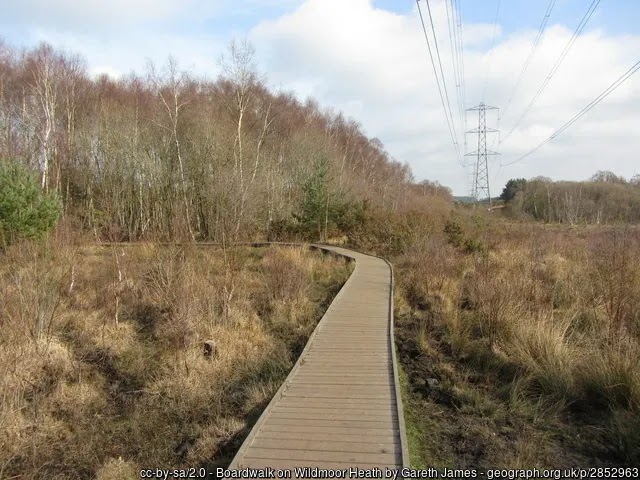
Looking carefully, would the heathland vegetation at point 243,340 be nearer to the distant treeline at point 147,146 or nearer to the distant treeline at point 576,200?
the distant treeline at point 147,146

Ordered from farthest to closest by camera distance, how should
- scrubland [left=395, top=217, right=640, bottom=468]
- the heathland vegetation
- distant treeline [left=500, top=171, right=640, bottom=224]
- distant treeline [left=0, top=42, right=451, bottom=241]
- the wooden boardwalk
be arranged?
1. distant treeline [left=500, top=171, right=640, bottom=224]
2. distant treeline [left=0, top=42, right=451, bottom=241]
3. the heathland vegetation
4. scrubland [left=395, top=217, right=640, bottom=468]
5. the wooden boardwalk

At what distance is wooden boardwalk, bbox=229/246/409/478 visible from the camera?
482 centimetres

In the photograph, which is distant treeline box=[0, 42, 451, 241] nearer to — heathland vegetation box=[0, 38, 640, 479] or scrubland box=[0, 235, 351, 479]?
heathland vegetation box=[0, 38, 640, 479]

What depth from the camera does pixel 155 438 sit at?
259 inches

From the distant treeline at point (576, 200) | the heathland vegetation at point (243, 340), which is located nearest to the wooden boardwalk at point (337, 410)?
the heathland vegetation at point (243, 340)

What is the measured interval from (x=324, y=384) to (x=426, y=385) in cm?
195

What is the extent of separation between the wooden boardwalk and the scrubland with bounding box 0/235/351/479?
0.54 m

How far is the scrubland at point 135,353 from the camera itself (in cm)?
613

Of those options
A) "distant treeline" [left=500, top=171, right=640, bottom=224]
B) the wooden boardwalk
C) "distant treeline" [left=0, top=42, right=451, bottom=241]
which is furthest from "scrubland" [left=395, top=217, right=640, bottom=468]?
"distant treeline" [left=500, top=171, right=640, bottom=224]

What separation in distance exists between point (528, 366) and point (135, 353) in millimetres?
7521

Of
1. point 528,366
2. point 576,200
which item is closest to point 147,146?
point 528,366

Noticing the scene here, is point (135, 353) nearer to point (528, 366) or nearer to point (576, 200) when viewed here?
point (528, 366)

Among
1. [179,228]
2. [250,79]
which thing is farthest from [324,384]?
[250,79]

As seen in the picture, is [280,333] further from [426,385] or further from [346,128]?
[346,128]
